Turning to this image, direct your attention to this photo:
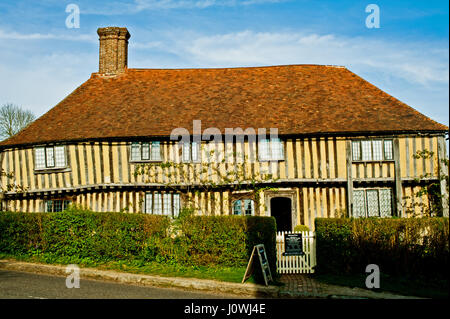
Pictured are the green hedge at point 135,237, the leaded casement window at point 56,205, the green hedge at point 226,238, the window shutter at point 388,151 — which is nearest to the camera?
the green hedge at point 226,238

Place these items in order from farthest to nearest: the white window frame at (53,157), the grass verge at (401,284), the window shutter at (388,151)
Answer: the white window frame at (53,157) → the window shutter at (388,151) → the grass verge at (401,284)

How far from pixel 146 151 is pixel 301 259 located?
813 cm

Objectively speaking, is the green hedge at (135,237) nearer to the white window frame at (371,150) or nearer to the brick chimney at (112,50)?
the white window frame at (371,150)

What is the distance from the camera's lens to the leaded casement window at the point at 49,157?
56.6 ft

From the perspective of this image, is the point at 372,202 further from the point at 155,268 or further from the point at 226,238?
the point at 155,268

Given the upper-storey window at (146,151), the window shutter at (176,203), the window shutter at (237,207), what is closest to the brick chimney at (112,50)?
the upper-storey window at (146,151)

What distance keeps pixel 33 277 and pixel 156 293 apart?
12.6 ft

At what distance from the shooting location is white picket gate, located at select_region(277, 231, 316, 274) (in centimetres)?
1159

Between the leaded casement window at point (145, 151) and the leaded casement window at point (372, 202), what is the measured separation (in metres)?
8.17

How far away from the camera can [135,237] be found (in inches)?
479

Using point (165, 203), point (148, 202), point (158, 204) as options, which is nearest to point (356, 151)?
point (165, 203)

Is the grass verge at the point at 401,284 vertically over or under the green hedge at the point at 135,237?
under

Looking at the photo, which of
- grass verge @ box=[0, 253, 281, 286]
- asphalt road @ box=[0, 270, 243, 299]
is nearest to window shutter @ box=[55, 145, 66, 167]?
grass verge @ box=[0, 253, 281, 286]
